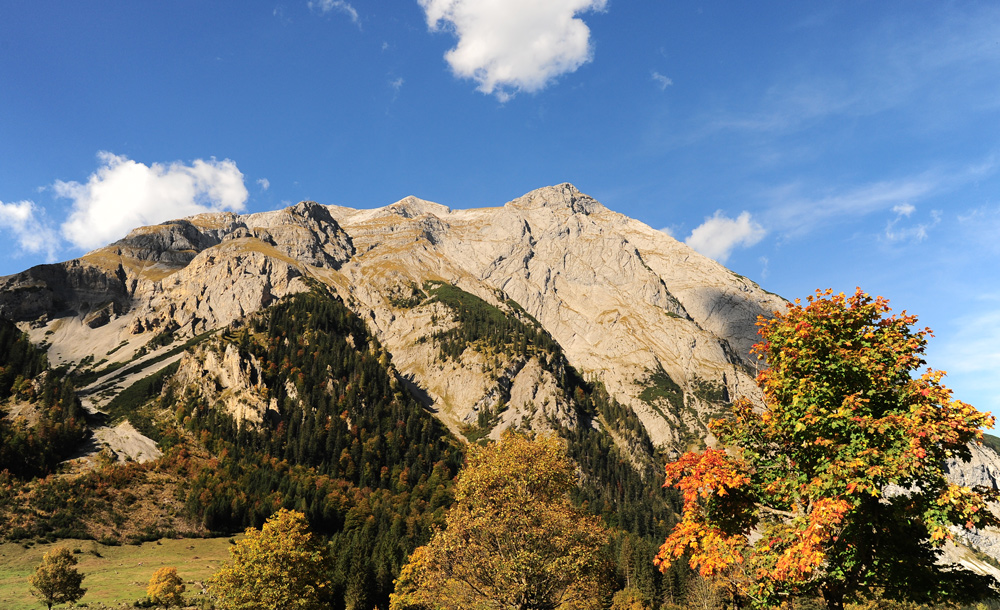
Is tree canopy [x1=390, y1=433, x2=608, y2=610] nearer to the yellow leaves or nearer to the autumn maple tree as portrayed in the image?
the autumn maple tree

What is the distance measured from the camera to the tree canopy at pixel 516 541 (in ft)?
76.6

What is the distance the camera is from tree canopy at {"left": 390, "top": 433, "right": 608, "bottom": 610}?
920 inches

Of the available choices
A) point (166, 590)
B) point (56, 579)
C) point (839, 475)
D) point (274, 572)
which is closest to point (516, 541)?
point (839, 475)

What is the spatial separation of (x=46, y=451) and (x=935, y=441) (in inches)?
7949

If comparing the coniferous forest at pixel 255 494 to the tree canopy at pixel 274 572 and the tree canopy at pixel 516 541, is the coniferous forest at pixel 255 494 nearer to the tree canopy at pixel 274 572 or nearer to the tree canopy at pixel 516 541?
the tree canopy at pixel 274 572

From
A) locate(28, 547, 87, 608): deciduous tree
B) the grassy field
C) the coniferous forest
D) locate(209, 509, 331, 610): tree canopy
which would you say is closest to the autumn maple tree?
locate(209, 509, 331, 610): tree canopy

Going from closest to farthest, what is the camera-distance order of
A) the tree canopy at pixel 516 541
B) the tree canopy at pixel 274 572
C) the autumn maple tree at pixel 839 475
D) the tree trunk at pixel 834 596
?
the autumn maple tree at pixel 839 475 < the tree trunk at pixel 834 596 < the tree canopy at pixel 516 541 < the tree canopy at pixel 274 572

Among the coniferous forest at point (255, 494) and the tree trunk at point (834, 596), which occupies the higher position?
the tree trunk at point (834, 596)

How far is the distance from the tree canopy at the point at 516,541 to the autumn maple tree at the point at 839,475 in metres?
9.24

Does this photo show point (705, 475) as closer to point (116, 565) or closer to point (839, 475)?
point (839, 475)

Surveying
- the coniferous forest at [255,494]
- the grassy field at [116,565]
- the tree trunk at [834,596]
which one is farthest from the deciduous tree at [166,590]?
the tree trunk at [834,596]

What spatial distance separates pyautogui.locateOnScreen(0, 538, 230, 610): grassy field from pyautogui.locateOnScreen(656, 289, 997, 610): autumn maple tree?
74461 millimetres

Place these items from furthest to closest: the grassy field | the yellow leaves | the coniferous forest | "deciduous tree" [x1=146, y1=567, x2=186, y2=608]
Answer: the coniferous forest
the grassy field
"deciduous tree" [x1=146, y1=567, x2=186, y2=608]
the yellow leaves

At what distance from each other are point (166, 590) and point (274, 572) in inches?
1274
